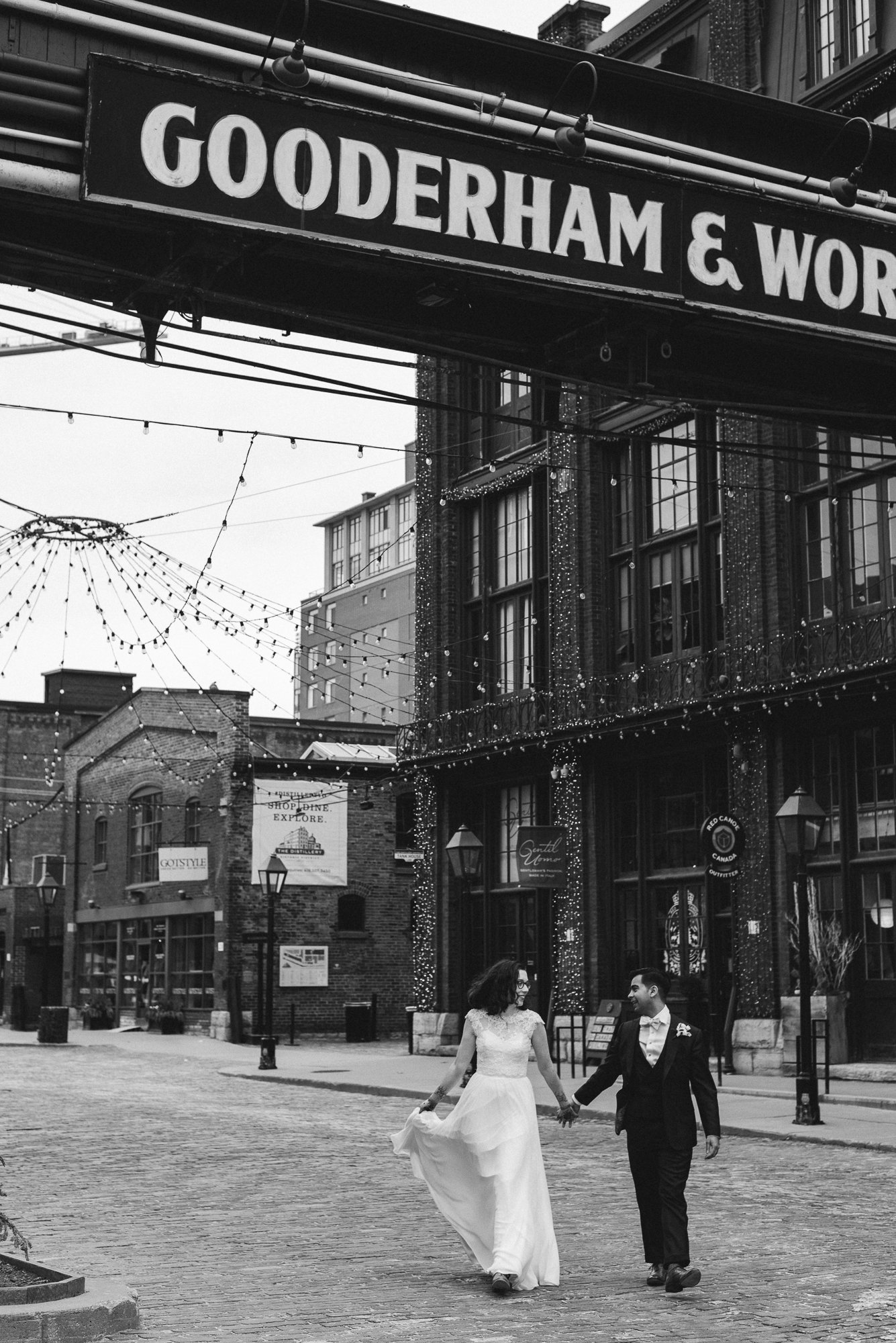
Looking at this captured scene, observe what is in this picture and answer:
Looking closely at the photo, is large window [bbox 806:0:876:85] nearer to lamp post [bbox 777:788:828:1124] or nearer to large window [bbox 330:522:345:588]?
lamp post [bbox 777:788:828:1124]

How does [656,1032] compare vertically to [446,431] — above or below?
below

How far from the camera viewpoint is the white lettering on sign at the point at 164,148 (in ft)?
28.1

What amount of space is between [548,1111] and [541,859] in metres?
5.15

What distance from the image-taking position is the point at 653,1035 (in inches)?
355

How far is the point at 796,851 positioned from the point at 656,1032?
1031 centimetres

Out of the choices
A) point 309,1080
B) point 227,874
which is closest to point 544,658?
point 309,1080

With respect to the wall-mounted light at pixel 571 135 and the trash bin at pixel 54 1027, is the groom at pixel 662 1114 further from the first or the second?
the trash bin at pixel 54 1027

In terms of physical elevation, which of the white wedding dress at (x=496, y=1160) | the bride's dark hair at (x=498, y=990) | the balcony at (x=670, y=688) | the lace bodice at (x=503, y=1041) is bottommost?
the white wedding dress at (x=496, y=1160)

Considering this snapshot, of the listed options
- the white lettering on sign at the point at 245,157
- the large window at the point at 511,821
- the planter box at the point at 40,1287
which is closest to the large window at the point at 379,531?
the large window at the point at 511,821

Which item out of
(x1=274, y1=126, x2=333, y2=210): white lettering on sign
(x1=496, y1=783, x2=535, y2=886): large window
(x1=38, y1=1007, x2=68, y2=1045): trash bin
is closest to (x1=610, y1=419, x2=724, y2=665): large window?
(x1=496, y1=783, x2=535, y2=886): large window

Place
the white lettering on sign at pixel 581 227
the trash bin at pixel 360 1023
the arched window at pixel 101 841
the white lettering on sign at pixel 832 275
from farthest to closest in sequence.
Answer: the arched window at pixel 101 841 → the trash bin at pixel 360 1023 → the white lettering on sign at pixel 832 275 → the white lettering on sign at pixel 581 227

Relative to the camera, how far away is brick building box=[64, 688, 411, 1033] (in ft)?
126

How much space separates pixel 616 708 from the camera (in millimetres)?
27891

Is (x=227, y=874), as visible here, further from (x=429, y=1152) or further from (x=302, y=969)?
(x=429, y=1152)
